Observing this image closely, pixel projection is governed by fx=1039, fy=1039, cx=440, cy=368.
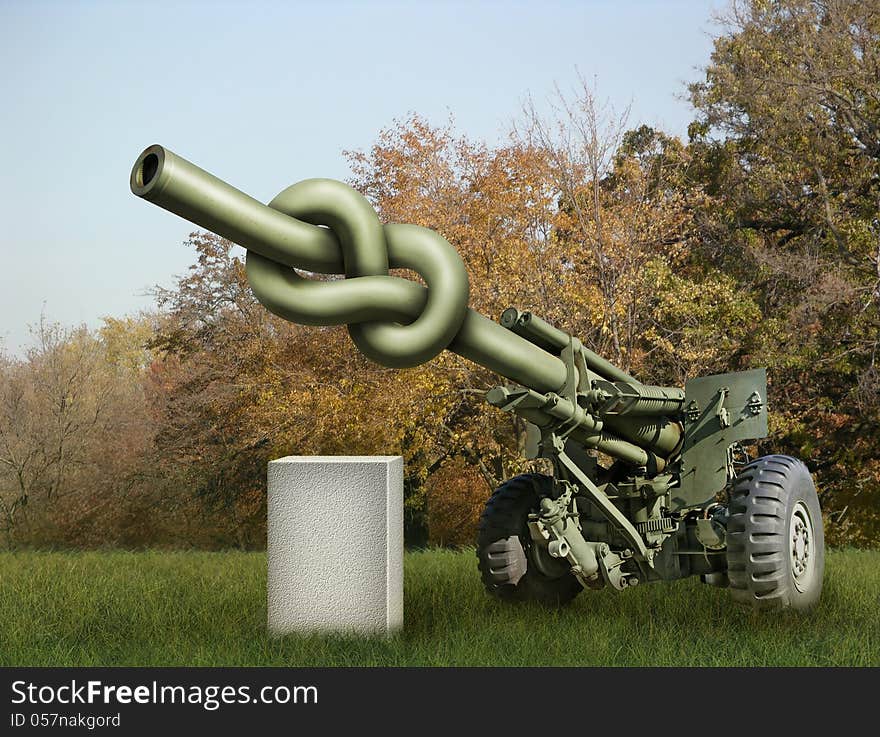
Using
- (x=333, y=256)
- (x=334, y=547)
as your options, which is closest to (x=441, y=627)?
(x=334, y=547)

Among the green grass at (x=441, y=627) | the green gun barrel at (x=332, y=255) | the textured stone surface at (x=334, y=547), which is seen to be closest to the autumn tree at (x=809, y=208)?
the green grass at (x=441, y=627)

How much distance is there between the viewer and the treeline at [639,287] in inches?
616

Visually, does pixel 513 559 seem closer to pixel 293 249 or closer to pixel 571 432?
pixel 571 432

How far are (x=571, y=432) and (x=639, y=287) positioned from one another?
9.70m

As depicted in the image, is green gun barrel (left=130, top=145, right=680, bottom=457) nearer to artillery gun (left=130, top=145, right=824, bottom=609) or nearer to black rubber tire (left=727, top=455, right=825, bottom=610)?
artillery gun (left=130, top=145, right=824, bottom=609)

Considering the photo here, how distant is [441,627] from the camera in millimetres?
6719

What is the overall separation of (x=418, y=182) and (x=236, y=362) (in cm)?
524

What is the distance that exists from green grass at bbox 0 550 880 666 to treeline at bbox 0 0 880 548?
7115mm

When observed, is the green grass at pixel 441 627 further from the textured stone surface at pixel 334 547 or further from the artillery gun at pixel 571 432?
the artillery gun at pixel 571 432

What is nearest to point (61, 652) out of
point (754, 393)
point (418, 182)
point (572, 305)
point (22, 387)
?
point (754, 393)

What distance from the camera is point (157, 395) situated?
76.0 feet

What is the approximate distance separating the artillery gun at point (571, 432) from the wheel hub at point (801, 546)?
0.01 m

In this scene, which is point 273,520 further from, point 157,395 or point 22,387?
point 22,387

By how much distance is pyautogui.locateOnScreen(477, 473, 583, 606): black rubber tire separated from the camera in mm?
7512
